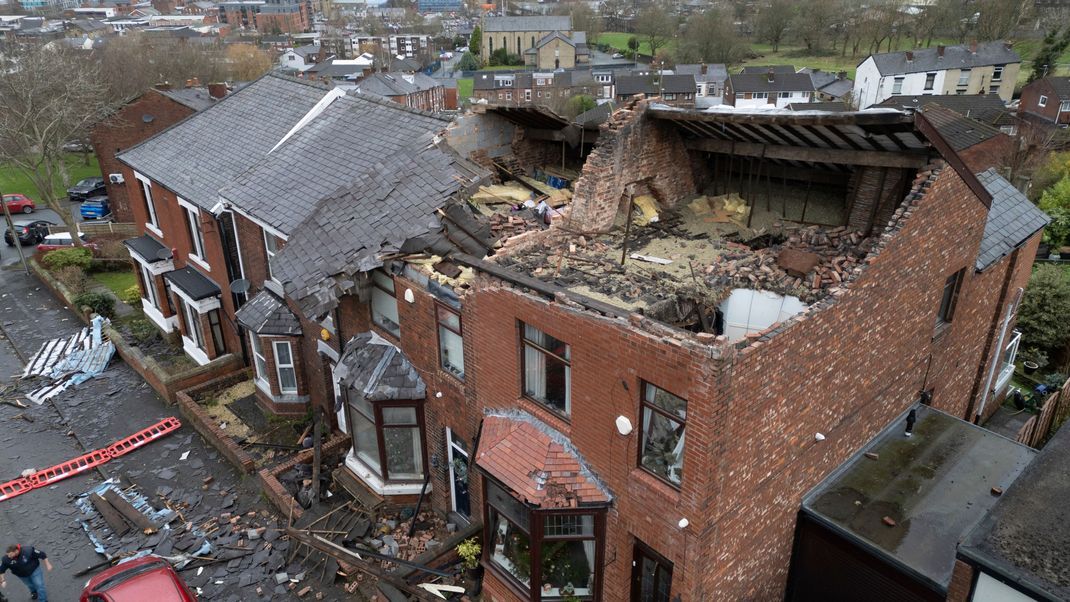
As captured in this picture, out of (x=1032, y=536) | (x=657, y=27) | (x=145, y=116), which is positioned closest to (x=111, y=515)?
(x=1032, y=536)

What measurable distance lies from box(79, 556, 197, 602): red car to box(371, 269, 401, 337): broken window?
620 centimetres

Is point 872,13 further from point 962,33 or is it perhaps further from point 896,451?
point 896,451

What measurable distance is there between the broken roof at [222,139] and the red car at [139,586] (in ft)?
32.0

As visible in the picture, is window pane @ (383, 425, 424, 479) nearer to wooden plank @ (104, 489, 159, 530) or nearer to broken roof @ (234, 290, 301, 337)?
broken roof @ (234, 290, 301, 337)

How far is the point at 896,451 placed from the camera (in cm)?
1248

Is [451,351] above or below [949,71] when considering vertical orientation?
above

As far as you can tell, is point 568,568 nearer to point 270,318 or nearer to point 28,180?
point 270,318

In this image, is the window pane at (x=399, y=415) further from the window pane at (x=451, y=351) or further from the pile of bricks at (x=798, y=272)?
the pile of bricks at (x=798, y=272)

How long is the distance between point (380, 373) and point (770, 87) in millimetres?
72367

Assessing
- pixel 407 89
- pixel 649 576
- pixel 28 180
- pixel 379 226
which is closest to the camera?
pixel 649 576

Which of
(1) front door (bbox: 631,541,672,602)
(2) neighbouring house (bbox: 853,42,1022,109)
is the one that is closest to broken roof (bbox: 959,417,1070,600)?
(1) front door (bbox: 631,541,672,602)

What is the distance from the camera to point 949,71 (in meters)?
70.9

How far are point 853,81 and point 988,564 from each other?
86.2 metres

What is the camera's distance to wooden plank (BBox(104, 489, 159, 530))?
15.3 metres
